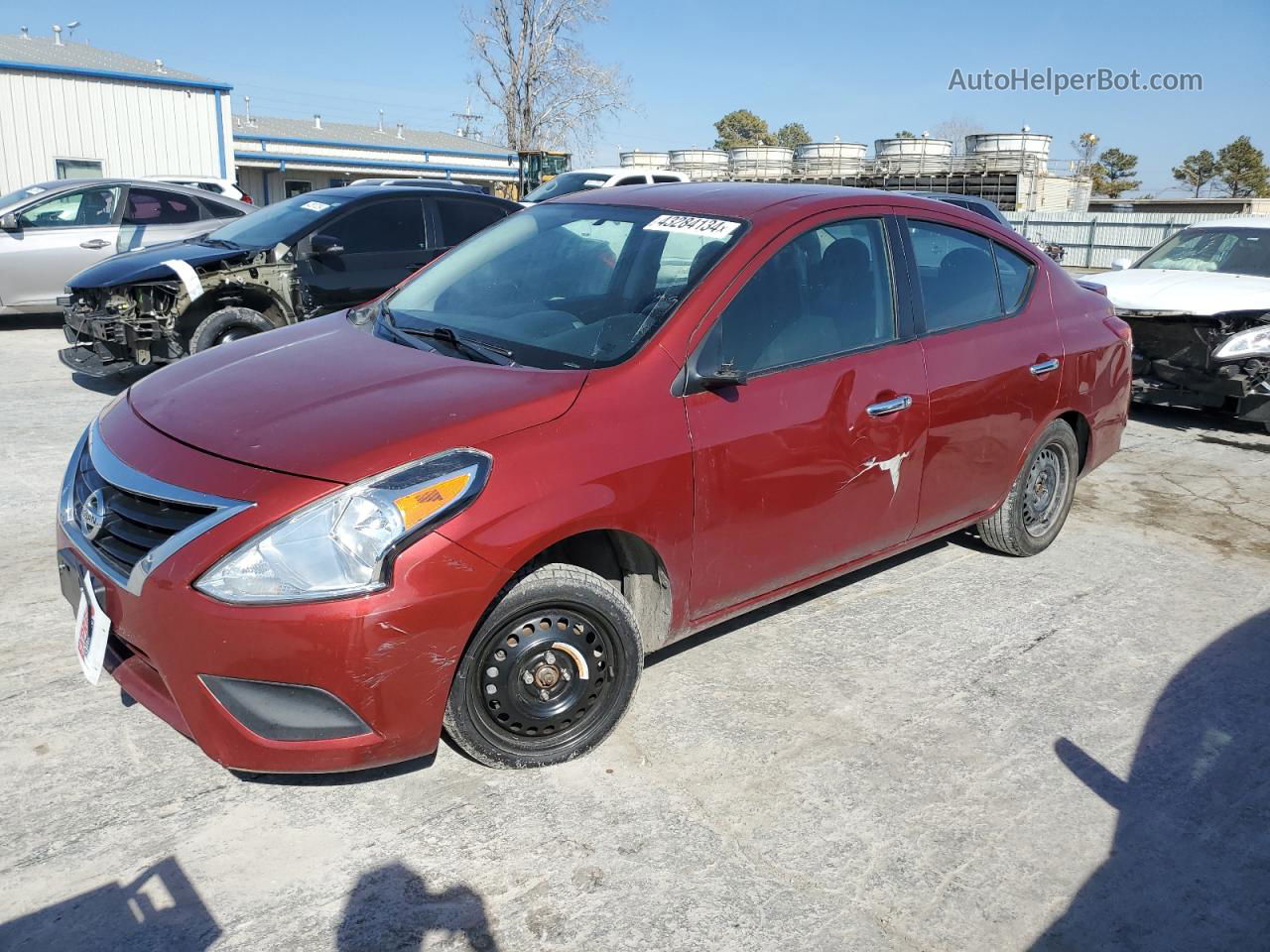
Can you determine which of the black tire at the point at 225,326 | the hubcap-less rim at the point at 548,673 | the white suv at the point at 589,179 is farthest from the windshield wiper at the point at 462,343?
the white suv at the point at 589,179

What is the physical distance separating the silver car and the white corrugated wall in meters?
13.5

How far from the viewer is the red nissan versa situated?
8.68 feet

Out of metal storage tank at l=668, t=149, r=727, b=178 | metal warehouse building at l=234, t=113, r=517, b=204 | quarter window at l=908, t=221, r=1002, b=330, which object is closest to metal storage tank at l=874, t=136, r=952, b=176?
metal storage tank at l=668, t=149, r=727, b=178

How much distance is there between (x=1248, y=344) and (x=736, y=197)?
5189 mm

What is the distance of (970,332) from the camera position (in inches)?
171

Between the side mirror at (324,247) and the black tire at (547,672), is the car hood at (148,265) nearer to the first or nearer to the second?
the side mirror at (324,247)

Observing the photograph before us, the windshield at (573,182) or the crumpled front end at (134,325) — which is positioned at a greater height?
the windshield at (573,182)

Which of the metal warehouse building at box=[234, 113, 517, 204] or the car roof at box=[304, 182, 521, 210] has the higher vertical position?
the metal warehouse building at box=[234, 113, 517, 204]

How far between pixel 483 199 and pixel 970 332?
618 cm

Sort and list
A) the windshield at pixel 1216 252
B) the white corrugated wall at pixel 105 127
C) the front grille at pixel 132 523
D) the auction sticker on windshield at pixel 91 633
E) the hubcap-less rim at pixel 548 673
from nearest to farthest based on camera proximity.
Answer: the front grille at pixel 132 523 < the auction sticker on windshield at pixel 91 633 < the hubcap-less rim at pixel 548 673 < the windshield at pixel 1216 252 < the white corrugated wall at pixel 105 127

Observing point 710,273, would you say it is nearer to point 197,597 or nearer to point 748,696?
point 748,696

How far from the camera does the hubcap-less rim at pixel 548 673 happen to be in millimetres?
2969

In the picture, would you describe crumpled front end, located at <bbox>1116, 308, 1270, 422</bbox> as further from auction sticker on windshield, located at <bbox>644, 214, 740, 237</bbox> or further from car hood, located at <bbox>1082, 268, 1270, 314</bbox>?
auction sticker on windshield, located at <bbox>644, 214, 740, 237</bbox>

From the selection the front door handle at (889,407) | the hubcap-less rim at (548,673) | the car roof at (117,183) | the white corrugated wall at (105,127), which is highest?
the white corrugated wall at (105,127)
